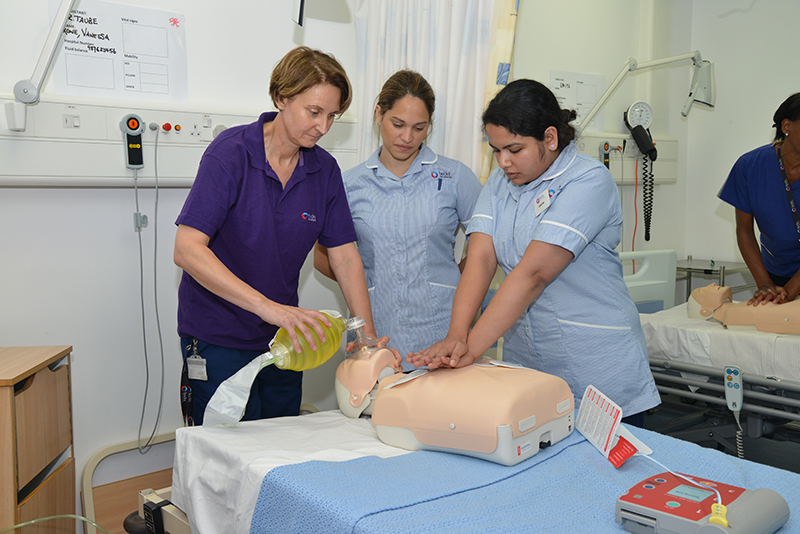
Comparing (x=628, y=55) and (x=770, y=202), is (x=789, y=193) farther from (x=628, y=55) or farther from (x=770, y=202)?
(x=628, y=55)

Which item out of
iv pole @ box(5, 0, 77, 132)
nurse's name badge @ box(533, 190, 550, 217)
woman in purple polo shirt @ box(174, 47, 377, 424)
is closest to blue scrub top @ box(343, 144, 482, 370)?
woman in purple polo shirt @ box(174, 47, 377, 424)

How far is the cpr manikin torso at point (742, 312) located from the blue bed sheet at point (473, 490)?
1532 millimetres

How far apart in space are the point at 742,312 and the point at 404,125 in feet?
5.37

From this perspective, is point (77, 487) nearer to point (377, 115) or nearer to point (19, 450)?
point (19, 450)

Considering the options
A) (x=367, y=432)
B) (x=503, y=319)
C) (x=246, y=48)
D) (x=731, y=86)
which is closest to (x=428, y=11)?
(x=246, y=48)

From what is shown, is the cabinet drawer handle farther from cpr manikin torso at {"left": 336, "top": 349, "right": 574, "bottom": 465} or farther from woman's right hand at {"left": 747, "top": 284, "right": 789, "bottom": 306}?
woman's right hand at {"left": 747, "top": 284, "right": 789, "bottom": 306}

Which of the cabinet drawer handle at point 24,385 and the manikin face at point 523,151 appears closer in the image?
the manikin face at point 523,151

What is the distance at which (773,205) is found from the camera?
9.07 feet

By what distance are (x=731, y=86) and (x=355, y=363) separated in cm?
354

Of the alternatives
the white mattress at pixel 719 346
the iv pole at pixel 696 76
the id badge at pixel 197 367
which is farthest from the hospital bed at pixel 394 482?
the iv pole at pixel 696 76

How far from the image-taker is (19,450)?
64.8 inches

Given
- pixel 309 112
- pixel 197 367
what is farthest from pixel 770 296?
pixel 197 367

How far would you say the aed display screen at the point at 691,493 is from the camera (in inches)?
34.6

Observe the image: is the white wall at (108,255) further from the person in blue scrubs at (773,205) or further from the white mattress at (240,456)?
the person in blue scrubs at (773,205)
